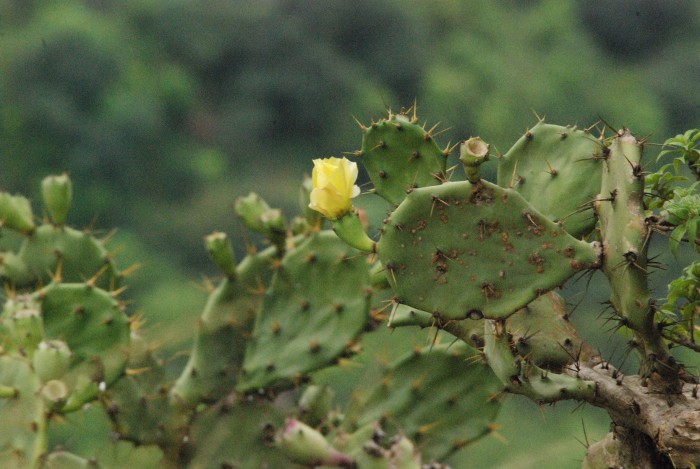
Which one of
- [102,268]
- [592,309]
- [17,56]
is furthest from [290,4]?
[102,268]

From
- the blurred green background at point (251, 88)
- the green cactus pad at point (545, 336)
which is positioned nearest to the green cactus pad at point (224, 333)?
the green cactus pad at point (545, 336)

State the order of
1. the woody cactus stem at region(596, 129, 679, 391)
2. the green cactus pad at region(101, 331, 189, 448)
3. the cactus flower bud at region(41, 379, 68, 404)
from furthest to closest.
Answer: the green cactus pad at region(101, 331, 189, 448) → the cactus flower bud at region(41, 379, 68, 404) → the woody cactus stem at region(596, 129, 679, 391)

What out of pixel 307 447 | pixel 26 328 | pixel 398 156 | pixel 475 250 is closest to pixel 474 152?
pixel 475 250

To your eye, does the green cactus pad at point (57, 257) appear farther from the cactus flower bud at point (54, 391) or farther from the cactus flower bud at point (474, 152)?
the cactus flower bud at point (474, 152)

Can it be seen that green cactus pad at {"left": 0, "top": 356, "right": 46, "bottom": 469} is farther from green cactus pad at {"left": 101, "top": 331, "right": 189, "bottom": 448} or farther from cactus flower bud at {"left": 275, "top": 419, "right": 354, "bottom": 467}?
cactus flower bud at {"left": 275, "top": 419, "right": 354, "bottom": 467}

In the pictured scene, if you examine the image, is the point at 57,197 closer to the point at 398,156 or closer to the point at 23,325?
the point at 23,325

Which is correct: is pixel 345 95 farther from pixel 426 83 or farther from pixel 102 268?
pixel 102 268

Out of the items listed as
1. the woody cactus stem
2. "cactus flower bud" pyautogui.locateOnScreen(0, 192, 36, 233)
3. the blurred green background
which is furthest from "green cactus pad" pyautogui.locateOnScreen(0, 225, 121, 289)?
the blurred green background
